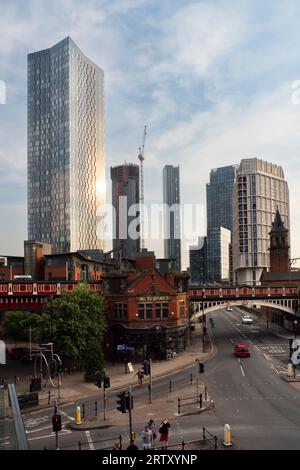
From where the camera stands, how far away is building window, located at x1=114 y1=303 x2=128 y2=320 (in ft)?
187

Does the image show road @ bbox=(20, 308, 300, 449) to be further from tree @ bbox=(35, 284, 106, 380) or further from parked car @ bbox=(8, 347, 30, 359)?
parked car @ bbox=(8, 347, 30, 359)

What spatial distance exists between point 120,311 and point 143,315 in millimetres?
3199

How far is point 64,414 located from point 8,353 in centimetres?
3290

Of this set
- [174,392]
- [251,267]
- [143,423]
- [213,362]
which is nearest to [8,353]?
[213,362]

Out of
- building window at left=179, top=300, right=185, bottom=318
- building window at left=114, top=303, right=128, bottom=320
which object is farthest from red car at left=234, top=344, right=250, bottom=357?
building window at left=114, top=303, right=128, bottom=320

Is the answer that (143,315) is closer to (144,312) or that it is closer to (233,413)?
(144,312)

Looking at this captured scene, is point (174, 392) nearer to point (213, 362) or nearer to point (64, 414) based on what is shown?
point (64, 414)

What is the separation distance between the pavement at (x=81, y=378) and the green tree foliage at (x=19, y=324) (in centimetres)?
1882

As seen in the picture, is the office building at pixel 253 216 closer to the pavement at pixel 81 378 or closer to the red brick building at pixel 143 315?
the pavement at pixel 81 378

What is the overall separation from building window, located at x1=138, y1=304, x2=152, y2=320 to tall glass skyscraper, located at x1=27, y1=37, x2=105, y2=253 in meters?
124

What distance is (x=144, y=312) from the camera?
56469 millimetres

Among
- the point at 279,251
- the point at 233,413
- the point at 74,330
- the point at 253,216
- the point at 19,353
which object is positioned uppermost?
the point at 253,216

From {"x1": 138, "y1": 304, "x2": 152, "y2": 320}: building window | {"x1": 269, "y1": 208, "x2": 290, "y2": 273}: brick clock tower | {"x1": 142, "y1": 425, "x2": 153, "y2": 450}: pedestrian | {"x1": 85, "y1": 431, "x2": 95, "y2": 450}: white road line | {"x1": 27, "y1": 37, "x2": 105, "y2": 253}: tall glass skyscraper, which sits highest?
{"x1": 27, "y1": 37, "x2": 105, "y2": 253}: tall glass skyscraper

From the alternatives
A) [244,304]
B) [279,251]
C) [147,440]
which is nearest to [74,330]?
[147,440]
